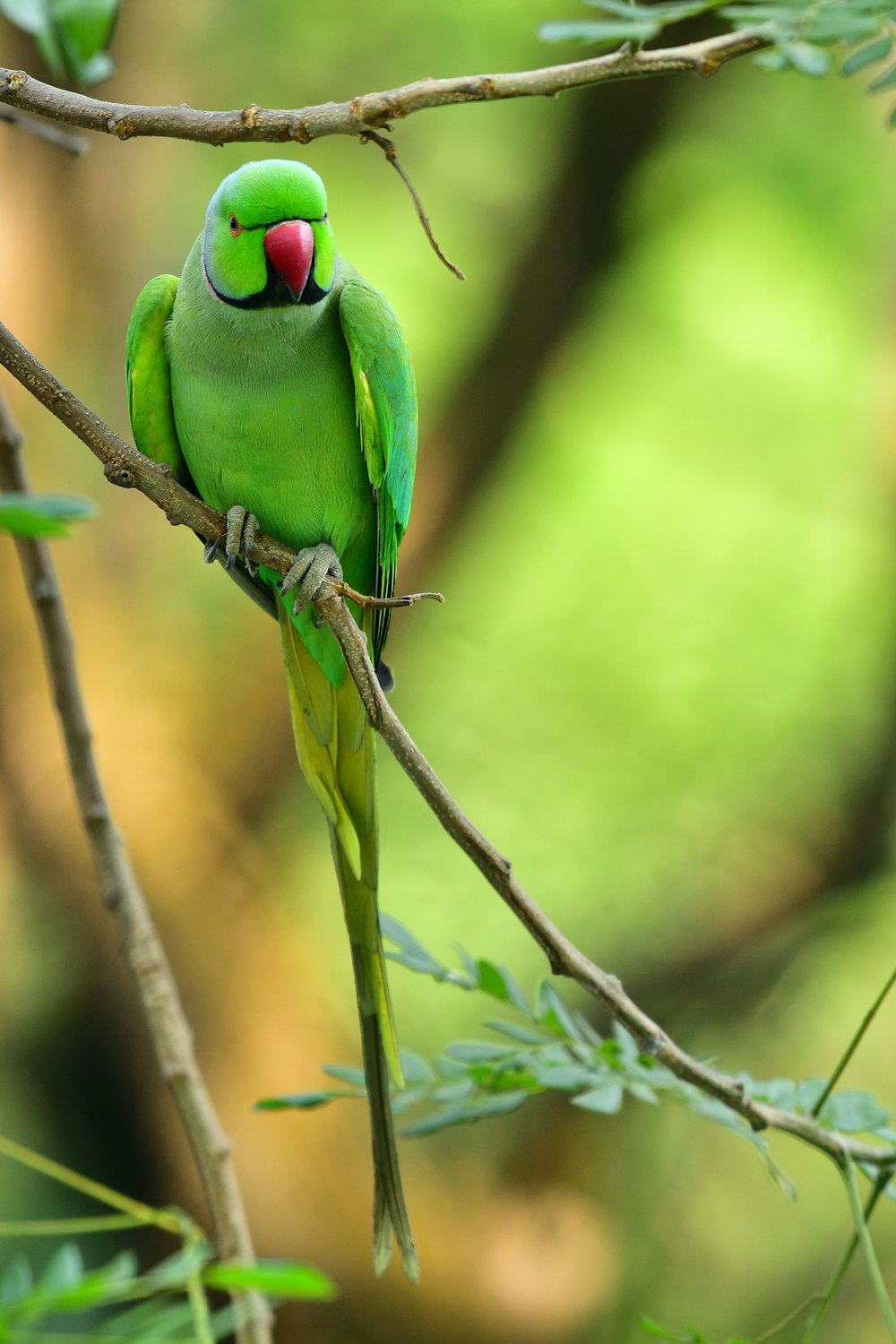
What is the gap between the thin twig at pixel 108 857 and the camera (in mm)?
978

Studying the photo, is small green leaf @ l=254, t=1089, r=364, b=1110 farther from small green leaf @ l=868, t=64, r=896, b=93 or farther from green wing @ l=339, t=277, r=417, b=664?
small green leaf @ l=868, t=64, r=896, b=93

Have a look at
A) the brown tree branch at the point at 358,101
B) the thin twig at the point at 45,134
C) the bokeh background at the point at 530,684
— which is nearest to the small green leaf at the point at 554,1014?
the brown tree branch at the point at 358,101

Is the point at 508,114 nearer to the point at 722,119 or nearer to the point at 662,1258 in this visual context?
the point at 722,119

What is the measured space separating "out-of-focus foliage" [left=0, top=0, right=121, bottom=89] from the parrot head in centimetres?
38

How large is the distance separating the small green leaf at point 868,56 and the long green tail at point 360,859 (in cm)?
74

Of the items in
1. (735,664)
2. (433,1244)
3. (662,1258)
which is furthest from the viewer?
(735,664)

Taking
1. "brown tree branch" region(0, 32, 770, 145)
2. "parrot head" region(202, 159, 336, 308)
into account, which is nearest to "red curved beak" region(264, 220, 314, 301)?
"parrot head" region(202, 159, 336, 308)

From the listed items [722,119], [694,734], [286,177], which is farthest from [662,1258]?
[722,119]

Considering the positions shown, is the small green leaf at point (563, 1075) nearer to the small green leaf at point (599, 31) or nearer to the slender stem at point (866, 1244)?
the slender stem at point (866, 1244)

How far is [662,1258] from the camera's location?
238cm

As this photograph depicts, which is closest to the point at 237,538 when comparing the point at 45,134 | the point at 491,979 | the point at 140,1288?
the point at 45,134

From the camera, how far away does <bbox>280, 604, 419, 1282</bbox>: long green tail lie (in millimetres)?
1006

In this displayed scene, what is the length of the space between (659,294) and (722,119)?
1.17 feet

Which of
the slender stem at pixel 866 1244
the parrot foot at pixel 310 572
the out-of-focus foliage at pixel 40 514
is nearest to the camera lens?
the out-of-focus foliage at pixel 40 514
